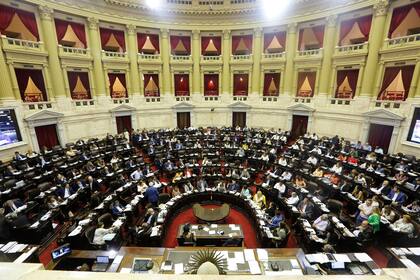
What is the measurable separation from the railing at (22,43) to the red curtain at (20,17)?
59 centimetres

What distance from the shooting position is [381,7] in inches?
527

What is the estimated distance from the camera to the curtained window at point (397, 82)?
13078 millimetres

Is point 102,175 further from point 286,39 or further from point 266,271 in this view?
point 286,39

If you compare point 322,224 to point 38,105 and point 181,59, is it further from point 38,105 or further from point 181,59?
point 181,59

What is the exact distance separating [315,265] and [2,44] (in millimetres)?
18392

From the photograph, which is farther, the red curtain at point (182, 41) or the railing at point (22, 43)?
the red curtain at point (182, 41)

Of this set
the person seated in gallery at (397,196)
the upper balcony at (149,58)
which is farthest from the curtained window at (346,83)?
the upper balcony at (149,58)

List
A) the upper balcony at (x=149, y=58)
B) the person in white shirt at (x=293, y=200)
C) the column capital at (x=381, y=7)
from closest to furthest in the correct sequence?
the person in white shirt at (x=293, y=200) → the column capital at (x=381, y=7) → the upper balcony at (x=149, y=58)

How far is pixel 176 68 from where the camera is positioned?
20141 mm

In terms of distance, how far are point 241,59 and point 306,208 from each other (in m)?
15.6

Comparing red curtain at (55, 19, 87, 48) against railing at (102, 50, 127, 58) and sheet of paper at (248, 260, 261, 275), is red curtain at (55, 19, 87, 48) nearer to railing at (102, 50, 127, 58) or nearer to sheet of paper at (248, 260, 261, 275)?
railing at (102, 50, 127, 58)

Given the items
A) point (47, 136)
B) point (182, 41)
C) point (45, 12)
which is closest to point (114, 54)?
point (45, 12)

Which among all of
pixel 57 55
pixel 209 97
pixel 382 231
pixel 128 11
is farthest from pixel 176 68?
pixel 382 231

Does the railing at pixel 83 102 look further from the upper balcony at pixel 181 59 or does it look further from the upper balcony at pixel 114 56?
the upper balcony at pixel 181 59
